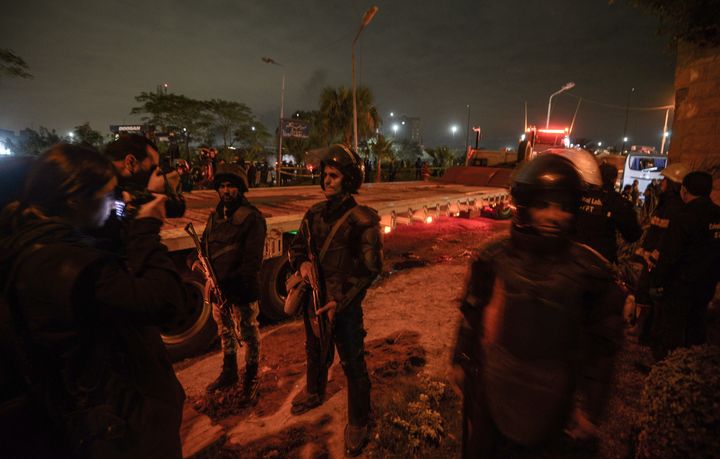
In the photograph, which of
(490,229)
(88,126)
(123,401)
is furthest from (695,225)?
(88,126)

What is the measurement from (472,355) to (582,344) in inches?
19.5

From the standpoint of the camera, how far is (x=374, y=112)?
102ft

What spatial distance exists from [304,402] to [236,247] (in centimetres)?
147

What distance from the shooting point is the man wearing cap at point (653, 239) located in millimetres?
3703

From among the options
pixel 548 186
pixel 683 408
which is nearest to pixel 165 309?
pixel 548 186

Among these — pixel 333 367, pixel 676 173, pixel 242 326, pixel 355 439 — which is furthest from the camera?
pixel 676 173

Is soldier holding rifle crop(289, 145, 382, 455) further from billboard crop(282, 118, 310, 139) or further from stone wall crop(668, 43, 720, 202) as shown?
billboard crop(282, 118, 310, 139)

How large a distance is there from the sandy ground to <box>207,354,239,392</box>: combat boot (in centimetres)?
8

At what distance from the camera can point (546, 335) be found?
1.54 meters

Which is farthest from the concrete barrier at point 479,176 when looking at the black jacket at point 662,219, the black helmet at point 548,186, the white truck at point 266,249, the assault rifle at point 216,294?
the black helmet at point 548,186

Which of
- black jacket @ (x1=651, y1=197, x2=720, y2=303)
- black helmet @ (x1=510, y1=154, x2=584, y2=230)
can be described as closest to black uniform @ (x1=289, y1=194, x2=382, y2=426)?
black helmet @ (x1=510, y1=154, x2=584, y2=230)

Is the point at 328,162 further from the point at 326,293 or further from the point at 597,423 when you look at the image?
the point at 597,423

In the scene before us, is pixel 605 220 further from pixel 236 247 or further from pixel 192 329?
pixel 192 329

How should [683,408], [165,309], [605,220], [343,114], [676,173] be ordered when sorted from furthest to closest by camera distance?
[343,114] < [676,173] < [605,220] < [683,408] < [165,309]
